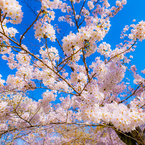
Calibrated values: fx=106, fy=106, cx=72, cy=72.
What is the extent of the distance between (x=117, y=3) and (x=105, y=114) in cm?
736

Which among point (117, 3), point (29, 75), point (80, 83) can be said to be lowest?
point (80, 83)

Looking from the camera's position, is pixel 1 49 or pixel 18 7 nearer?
pixel 18 7

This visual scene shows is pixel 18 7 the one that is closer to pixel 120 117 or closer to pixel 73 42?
pixel 73 42

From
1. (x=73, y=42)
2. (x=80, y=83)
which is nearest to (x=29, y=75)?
(x=80, y=83)

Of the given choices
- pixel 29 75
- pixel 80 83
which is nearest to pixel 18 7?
pixel 29 75

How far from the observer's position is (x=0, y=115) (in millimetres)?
4254

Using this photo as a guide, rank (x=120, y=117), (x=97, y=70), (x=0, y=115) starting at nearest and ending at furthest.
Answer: (x=120, y=117), (x=97, y=70), (x=0, y=115)

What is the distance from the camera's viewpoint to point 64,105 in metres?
5.55

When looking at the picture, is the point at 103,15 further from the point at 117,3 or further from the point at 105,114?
the point at 105,114

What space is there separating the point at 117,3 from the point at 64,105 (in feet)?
23.8

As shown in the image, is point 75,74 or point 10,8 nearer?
point 10,8

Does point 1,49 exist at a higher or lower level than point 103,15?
lower

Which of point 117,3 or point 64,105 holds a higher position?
point 117,3

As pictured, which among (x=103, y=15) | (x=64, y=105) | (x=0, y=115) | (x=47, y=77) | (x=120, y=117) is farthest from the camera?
(x=103, y=15)
